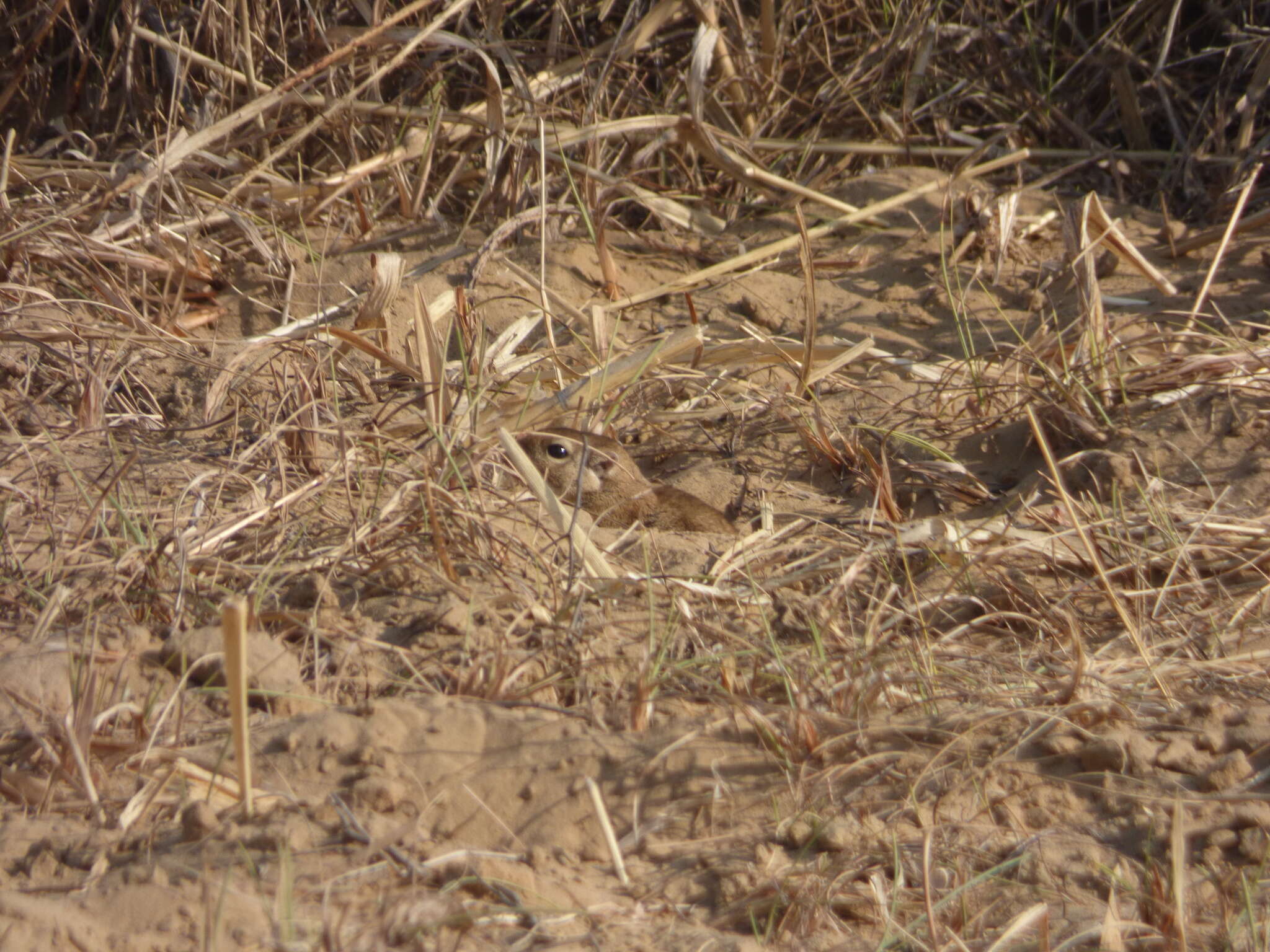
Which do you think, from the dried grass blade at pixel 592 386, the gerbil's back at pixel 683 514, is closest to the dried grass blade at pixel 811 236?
the dried grass blade at pixel 592 386

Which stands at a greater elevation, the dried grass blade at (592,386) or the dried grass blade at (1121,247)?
the dried grass blade at (592,386)

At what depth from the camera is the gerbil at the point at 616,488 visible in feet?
12.1

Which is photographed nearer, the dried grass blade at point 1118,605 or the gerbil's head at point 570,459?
the dried grass blade at point 1118,605

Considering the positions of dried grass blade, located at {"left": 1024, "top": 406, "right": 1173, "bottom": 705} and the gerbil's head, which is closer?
dried grass blade, located at {"left": 1024, "top": 406, "right": 1173, "bottom": 705}

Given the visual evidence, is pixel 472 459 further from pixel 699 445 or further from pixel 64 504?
pixel 699 445

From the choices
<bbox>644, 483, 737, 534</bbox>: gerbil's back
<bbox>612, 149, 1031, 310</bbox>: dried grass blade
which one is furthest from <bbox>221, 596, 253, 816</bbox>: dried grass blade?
<bbox>612, 149, 1031, 310</bbox>: dried grass blade

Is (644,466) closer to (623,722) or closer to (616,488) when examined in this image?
(616,488)

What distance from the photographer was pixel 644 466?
4266 mm

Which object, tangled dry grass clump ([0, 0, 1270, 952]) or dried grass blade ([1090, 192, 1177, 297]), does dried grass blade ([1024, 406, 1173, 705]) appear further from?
dried grass blade ([1090, 192, 1177, 297])

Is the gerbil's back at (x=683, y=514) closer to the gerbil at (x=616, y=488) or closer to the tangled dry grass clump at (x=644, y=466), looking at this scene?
the gerbil at (x=616, y=488)

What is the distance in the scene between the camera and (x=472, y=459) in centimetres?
304

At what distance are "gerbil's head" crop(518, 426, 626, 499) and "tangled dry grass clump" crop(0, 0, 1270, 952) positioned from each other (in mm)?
103

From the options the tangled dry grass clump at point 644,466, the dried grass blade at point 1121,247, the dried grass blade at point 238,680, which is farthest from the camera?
the dried grass blade at point 1121,247

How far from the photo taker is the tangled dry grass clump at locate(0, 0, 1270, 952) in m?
2.03
